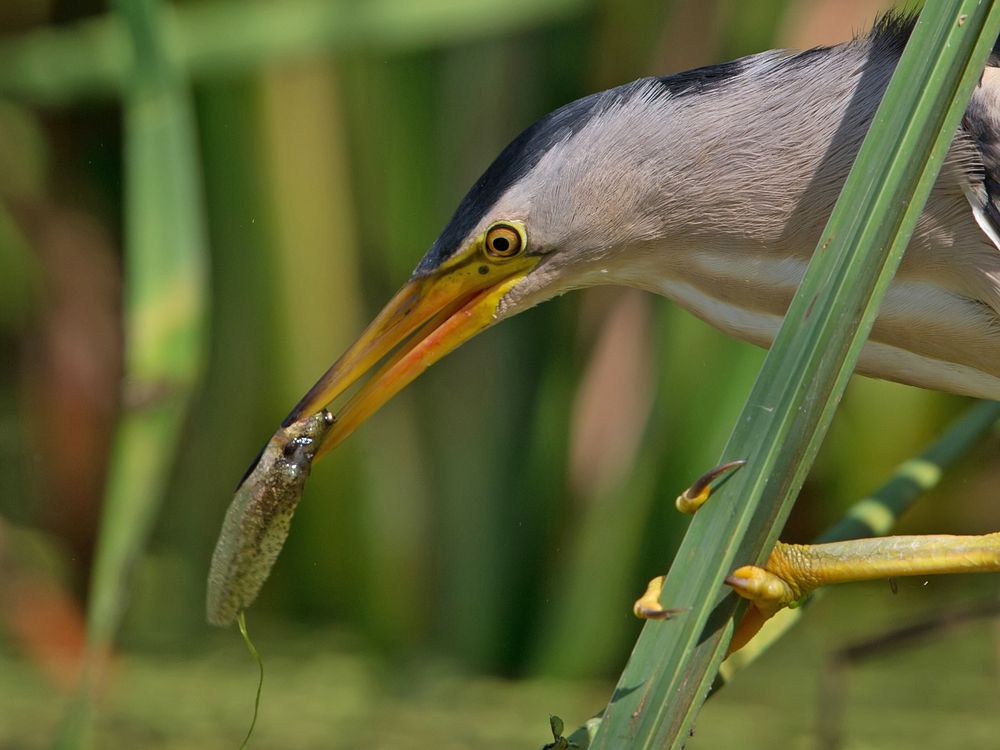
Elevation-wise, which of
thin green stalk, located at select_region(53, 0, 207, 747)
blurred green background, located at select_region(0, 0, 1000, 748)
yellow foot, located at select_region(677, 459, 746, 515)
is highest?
yellow foot, located at select_region(677, 459, 746, 515)

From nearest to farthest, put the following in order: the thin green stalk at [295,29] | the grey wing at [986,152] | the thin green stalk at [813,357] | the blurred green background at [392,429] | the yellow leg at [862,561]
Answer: the thin green stalk at [813,357] → the yellow leg at [862,561] → the grey wing at [986,152] → the thin green stalk at [295,29] → the blurred green background at [392,429]

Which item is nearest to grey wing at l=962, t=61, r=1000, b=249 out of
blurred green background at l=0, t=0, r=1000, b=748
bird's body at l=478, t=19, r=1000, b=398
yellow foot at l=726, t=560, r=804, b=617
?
bird's body at l=478, t=19, r=1000, b=398

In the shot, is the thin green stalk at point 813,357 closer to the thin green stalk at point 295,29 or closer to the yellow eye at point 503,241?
the yellow eye at point 503,241

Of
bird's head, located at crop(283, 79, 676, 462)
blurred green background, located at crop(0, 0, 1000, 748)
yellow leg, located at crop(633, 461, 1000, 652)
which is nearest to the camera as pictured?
yellow leg, located at crop(633, 461, 1000, 652)

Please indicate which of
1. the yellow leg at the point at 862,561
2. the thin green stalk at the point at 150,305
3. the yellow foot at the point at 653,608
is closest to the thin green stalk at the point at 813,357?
the yellow foot at the point at 653,608

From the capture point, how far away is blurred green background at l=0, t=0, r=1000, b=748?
7.34ft

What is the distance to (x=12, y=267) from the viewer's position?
2.57 meters

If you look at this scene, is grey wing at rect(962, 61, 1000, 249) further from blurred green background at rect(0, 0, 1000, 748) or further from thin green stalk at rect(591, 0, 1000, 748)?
blurred green background at rect(0, 0, 1000, 748)

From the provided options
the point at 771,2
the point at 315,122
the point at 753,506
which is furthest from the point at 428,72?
the point at 753,506

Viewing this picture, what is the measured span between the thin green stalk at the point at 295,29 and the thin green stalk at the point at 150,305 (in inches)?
22.5

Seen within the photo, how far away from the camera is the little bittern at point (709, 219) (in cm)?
134

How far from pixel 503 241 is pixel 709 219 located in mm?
215

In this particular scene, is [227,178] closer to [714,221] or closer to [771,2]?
[771,2]

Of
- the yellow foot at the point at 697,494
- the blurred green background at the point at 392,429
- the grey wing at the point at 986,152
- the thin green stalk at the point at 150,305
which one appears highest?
the grey wing at the point at 986,152
